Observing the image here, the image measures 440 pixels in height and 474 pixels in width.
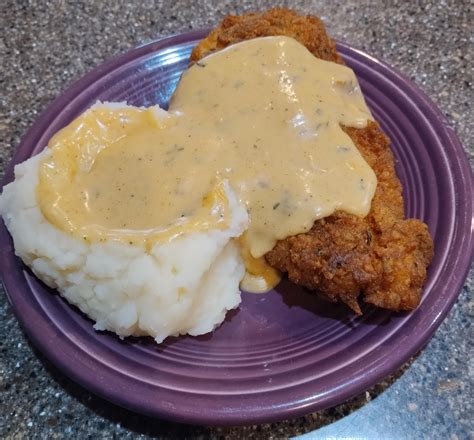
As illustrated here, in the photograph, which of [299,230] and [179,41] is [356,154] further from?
[179,41]

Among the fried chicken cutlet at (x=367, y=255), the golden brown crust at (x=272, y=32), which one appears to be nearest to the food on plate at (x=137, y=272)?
the fried chicken cutlet at (x=367, y=255)

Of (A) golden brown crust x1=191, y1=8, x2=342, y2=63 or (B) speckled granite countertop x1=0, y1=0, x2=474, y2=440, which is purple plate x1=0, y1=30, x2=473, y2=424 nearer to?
(B) speckled granite countertop x1=0, y1=0, x2=474, y2=440

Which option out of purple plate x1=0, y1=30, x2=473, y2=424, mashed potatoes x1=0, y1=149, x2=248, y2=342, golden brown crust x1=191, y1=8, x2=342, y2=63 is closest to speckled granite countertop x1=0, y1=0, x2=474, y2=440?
purple plate x1=0, y1=30, x2=473, y2=424

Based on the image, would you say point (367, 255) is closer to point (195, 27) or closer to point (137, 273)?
point (137, 273)

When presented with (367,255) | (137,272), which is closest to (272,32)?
(367,255)

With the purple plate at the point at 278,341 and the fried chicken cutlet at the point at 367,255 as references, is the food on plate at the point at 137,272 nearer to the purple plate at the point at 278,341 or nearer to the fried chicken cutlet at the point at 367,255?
→ the purple plate at the point at 278,341

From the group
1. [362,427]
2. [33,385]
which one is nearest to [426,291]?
[362,427]
